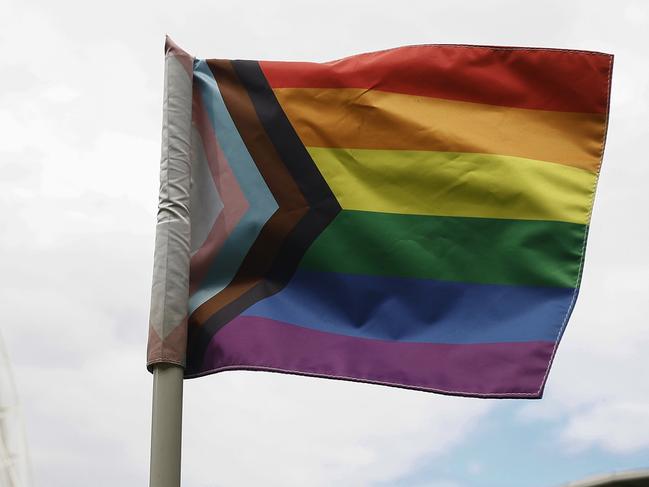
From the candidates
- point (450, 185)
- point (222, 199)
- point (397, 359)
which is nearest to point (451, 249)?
point (450, 185)

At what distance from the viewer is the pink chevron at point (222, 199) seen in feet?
23.2

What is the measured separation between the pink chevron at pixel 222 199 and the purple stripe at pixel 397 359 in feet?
1.45

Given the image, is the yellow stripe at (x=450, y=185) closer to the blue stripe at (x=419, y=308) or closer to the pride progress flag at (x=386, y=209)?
the pride progress flag at (x=386, y=209)

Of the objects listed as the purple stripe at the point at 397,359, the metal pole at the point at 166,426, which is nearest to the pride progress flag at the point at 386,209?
the purple stripe at the point at 397,359

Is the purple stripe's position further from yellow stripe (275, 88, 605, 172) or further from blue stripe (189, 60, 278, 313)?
yellow stripe (275, 88, 605, 172)

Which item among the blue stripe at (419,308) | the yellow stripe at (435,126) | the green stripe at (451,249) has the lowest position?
the blue stripe at (419,308)

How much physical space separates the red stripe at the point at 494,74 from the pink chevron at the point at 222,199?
97 centimetres

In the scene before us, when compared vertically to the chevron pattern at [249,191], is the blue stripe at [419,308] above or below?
below

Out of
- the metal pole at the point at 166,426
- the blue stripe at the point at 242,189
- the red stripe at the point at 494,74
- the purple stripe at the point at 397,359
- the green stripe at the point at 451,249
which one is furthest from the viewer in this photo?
the red stripe at the point at 494,74

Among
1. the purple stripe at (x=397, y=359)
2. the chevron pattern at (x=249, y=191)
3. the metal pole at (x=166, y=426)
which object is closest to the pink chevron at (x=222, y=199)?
the chevron pattern at (x=249, y=191)

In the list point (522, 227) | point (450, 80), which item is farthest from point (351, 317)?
point (450, 80)

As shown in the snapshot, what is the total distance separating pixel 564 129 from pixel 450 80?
89cm

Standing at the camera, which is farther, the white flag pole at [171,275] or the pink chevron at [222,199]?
the pink chevron at [222,199]

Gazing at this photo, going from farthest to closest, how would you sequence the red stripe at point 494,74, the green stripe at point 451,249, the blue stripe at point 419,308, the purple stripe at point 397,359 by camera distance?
1. the red stripe at point 494,74
2. the green stripe at point 451,249
3. the blue stripe at point 419,308
4. the purple stripe at point 397,359
